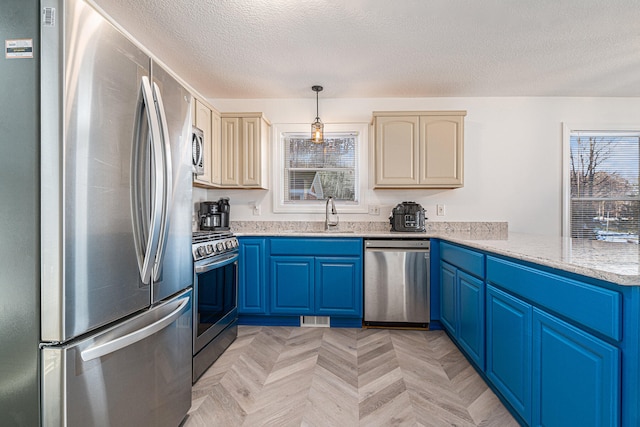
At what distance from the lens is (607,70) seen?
2930mm

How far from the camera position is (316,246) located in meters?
3.06

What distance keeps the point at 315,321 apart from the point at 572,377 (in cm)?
224

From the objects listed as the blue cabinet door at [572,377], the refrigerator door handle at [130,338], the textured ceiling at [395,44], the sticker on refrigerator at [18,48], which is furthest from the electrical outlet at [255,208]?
the blue cabinet door at [572,377]

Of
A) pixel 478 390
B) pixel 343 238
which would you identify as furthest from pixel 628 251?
pixel 343 238

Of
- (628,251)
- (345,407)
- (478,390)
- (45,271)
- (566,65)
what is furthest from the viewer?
(566,65)

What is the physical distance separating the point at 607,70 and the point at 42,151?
13.9 feet

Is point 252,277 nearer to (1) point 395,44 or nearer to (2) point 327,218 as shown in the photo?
(2) point 327,218

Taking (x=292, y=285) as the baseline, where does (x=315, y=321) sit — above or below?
below

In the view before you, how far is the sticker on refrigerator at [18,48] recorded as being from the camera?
0.94 metres

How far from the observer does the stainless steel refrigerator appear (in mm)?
935

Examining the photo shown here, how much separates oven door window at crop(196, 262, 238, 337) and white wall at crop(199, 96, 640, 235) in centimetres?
128

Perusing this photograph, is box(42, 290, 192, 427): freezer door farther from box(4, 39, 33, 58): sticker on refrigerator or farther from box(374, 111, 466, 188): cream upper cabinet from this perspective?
box(374, 111, 466, 188): cream upper cabinet

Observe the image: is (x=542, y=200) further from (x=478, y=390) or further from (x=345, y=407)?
(x=345, y=407)

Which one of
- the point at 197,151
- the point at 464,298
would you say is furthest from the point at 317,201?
the point at 464,298
